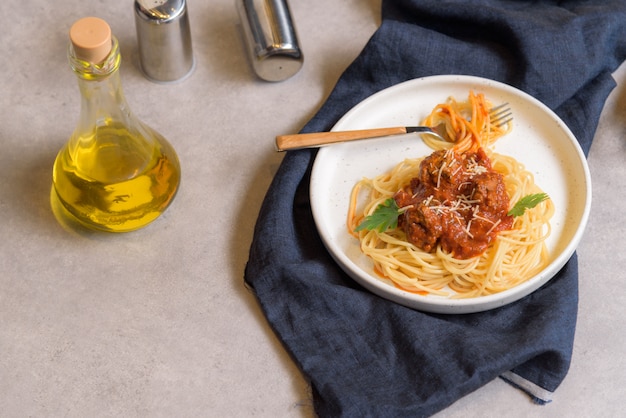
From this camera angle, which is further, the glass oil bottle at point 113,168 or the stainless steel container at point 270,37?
the stainless steel container at point 270,37

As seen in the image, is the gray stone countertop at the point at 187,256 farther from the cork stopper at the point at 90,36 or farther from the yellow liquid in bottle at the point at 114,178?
the cork stopper at the point at 90,36

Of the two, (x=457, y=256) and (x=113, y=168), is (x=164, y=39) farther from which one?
(x=457, y=256)

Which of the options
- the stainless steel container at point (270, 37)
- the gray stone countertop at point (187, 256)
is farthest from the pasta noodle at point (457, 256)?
the stainless steel container at point (270, 37)

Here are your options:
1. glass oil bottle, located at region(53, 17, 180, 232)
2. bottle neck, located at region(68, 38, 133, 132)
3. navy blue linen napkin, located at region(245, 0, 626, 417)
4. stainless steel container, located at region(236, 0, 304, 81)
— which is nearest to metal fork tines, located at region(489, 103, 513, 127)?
navy blue linen napkin, located at region(245, 0, 626, 417)

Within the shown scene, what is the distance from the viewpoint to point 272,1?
2.92 meters

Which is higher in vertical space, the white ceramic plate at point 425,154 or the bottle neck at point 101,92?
the bottle neck at point 101,92

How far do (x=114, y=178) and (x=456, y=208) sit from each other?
101cm

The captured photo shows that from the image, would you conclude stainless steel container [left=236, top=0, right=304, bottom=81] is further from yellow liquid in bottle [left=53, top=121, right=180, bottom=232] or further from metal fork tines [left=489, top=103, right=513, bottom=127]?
metal fork tines [left=489, top=103, right=513, bottom=127]

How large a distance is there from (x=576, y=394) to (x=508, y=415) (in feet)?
0.71

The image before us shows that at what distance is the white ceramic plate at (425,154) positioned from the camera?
2.60 meters

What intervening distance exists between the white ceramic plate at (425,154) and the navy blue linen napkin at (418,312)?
77 mm

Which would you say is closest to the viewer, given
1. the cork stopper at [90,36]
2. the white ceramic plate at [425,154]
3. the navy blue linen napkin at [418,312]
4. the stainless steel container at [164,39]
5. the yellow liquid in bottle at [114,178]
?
the cork stopper at [90,36]

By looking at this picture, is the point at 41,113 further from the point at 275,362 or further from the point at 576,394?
the point at 576,394

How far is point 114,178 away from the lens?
2.48 m
